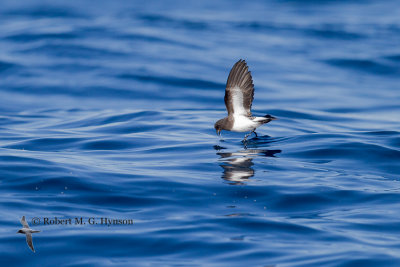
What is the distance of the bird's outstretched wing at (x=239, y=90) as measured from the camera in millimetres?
12234

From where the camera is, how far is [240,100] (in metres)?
12.8

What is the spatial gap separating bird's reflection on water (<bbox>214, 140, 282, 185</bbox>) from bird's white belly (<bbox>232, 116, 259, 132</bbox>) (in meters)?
0.44

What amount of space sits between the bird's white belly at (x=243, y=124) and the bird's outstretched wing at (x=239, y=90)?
4.1 inches

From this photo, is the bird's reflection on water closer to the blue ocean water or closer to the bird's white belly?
the blue ocean water

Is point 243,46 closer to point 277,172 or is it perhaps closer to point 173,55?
point 173,55

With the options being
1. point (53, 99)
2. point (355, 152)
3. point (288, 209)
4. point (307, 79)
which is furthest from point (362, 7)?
point (288, 209)

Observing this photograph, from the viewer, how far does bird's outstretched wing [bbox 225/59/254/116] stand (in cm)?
1223

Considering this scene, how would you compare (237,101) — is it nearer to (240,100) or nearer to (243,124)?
(240,100)

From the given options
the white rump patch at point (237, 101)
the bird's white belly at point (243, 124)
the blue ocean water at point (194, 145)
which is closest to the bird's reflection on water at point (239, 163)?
the blue ocean water at point (194, 145)

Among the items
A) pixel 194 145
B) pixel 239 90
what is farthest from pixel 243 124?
pixel 194 145

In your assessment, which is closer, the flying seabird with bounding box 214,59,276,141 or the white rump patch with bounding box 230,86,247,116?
the flying seabird with bounding box 214,59,276,141

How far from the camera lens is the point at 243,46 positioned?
28969 mm

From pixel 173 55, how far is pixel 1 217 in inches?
720

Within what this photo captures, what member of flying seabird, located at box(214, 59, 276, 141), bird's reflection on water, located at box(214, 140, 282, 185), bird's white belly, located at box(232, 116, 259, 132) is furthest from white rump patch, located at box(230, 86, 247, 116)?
bird's reflection on water, located at box(214, 140, 282, 185)
